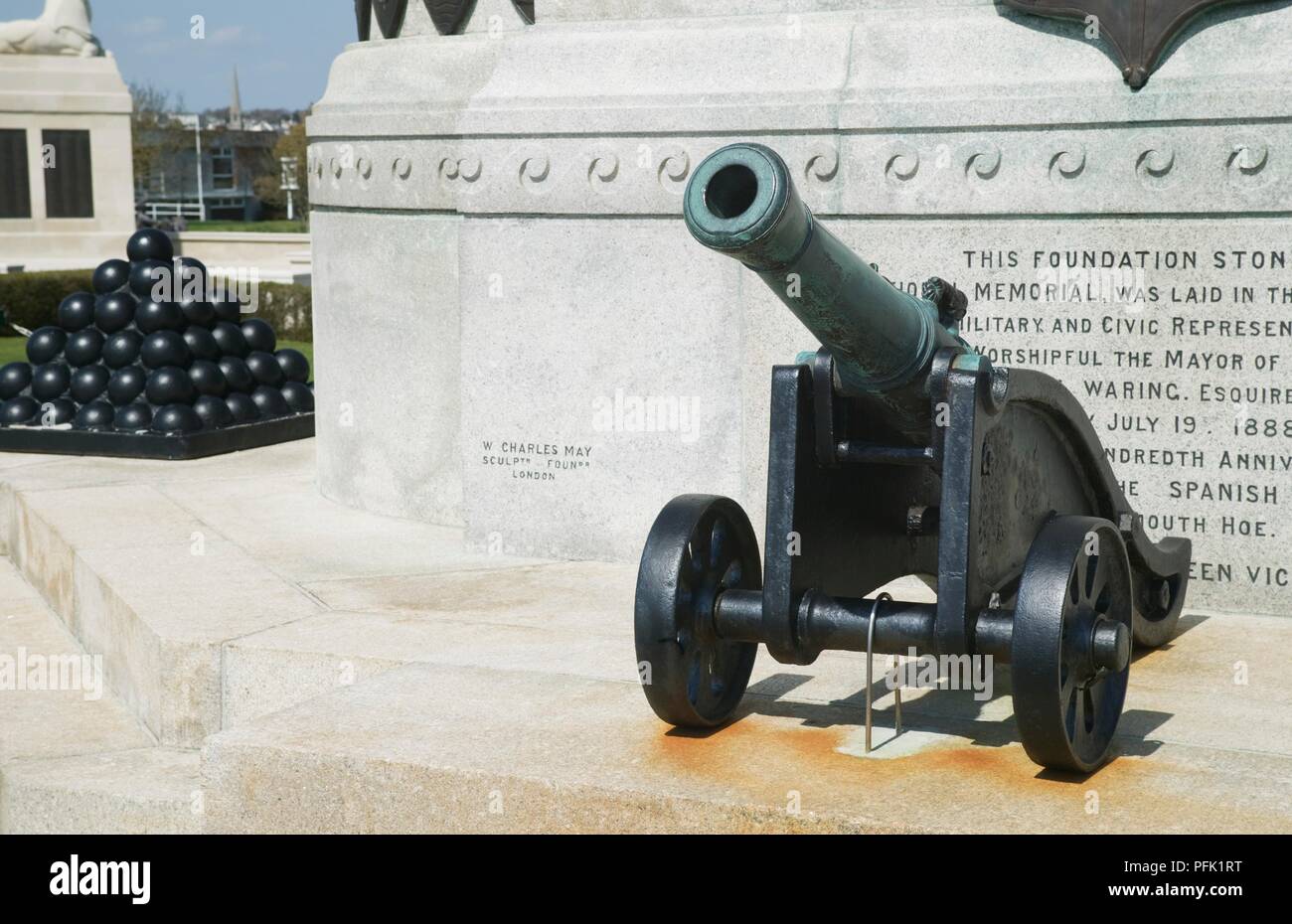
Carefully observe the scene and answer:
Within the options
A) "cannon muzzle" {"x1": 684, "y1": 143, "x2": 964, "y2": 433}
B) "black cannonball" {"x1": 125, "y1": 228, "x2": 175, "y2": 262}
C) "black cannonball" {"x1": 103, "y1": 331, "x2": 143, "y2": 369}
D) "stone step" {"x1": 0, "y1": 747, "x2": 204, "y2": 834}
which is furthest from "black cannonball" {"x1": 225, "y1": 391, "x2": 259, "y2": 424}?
"cannon muzzle" {"x1": 684, "y1": 143, "x2": 964, "y2": 433}

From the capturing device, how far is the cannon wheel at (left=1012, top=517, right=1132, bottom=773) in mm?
3402

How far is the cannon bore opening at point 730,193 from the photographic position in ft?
10.5

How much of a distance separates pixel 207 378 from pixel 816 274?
6.64 m

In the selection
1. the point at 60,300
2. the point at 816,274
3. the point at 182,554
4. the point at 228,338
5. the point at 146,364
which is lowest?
the point at 60,300

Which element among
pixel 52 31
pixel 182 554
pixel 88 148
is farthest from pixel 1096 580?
pixel 52 31

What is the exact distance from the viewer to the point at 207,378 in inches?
367

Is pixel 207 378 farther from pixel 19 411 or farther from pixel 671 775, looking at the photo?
pixel 671 775

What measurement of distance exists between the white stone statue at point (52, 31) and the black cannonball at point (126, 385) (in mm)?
21891

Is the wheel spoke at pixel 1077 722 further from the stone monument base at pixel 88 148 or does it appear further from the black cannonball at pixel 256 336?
the stone monument base at pixel 88 148

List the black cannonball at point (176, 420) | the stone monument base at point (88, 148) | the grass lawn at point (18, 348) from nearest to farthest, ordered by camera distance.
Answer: the black cannonball at point (176, 420)
the grass lawn at point (18, 348)
the stone monument base at point (88, 148)

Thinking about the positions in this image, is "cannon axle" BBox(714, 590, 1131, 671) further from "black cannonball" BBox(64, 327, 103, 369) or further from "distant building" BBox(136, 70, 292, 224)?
"distant building" BBox(136, 70, 292, 224)

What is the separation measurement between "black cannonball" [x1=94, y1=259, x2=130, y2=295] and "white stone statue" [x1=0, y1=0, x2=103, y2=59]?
69.2 feet

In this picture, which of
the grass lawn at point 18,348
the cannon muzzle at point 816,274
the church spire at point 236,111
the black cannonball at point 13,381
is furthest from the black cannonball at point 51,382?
the church spire at point 236,111

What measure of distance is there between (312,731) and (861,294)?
169 cm
